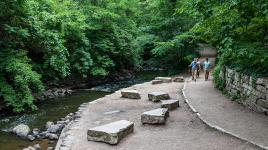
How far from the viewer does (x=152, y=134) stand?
10070 mm

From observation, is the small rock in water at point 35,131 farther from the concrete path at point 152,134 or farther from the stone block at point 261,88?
the stone block at point 261,88

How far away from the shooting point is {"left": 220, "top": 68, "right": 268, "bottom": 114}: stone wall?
37.4 ft

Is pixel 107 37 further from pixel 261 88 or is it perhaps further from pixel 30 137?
pixel 261 88

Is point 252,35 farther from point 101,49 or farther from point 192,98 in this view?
point 101,49

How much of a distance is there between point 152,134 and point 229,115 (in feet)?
10.2

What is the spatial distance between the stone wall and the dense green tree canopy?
41 cm

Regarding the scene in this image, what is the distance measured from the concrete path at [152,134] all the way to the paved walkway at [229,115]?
0.40 metres

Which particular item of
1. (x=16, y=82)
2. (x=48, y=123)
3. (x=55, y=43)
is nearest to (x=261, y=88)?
(x=48, y=123)

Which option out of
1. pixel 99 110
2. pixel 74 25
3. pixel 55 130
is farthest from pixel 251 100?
pixel 74 25

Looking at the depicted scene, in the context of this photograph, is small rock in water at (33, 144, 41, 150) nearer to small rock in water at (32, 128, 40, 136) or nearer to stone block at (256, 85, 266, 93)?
small rock in water at (32, 128, 40, 136)

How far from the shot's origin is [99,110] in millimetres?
13766

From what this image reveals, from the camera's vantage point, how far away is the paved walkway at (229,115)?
9.43m

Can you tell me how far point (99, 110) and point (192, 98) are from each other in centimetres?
412

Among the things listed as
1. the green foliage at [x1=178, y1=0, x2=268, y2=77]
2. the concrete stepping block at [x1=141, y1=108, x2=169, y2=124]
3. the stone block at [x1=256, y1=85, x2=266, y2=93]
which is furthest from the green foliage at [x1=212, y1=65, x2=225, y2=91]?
the concrete stepping block at [x1=141, y1=108, x2=169, y2=124]
